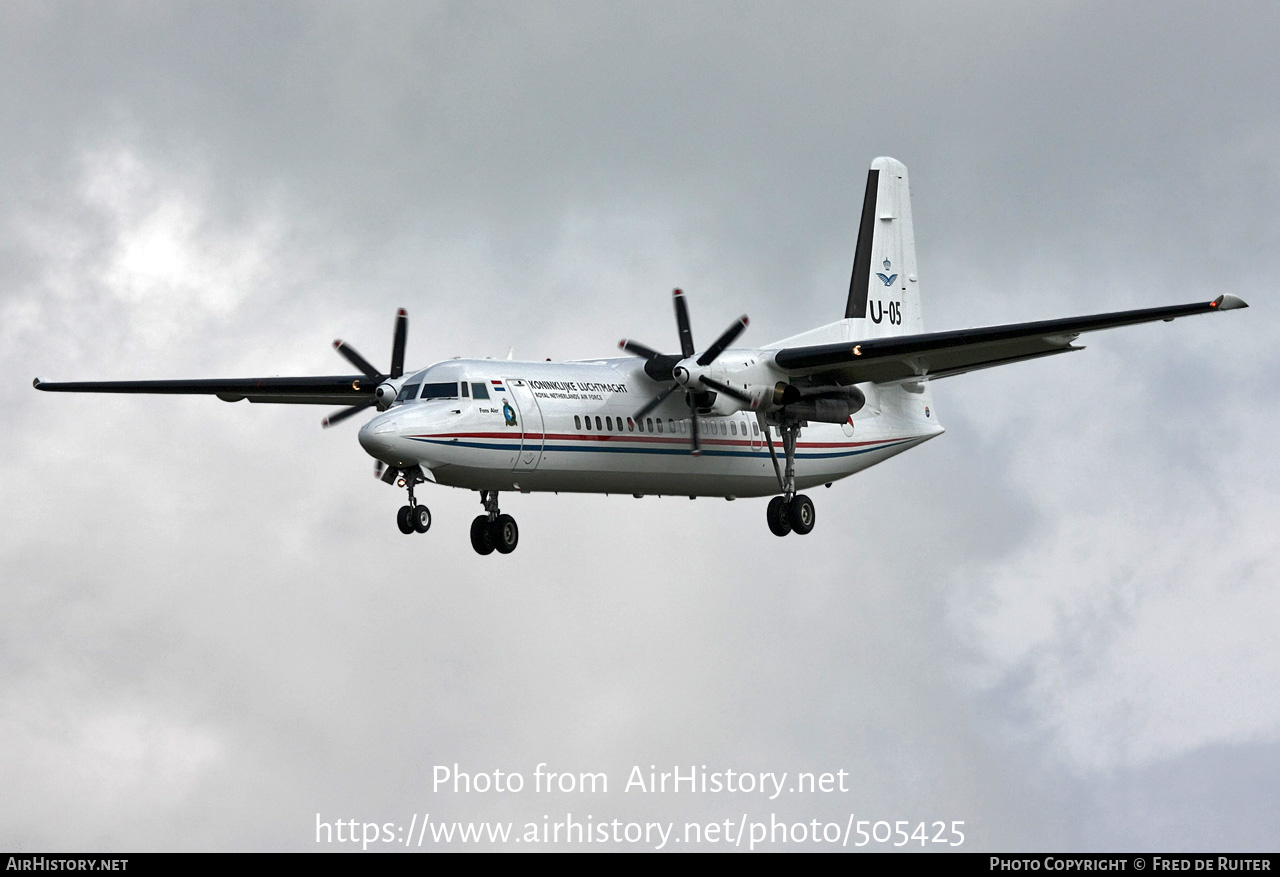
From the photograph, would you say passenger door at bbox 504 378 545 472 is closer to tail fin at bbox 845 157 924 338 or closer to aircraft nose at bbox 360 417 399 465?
aircraft nose at bbox 360 417 399 465

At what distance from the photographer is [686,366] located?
3033 cm

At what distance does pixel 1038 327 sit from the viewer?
28125 mm

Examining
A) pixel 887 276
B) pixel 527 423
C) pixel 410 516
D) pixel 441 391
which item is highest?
pixel 887 276

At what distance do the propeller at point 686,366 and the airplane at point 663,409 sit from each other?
27 millimetres

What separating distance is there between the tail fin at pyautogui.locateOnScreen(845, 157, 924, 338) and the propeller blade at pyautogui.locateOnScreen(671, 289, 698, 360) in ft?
22.6

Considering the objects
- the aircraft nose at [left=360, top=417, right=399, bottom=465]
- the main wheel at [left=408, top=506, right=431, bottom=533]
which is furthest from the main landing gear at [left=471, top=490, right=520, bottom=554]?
the aircraft nose at [left=360, top=417, right=399, bottom=465]

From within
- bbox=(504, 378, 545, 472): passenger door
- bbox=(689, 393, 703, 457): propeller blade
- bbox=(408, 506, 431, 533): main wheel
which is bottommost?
bbox=(408, 506, 431, 533): main wheel

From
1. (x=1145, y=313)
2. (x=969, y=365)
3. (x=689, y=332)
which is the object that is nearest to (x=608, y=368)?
(x=689, y=332)

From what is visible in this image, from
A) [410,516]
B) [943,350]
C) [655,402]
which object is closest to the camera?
[410,516]

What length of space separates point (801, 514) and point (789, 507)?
0.91 feet

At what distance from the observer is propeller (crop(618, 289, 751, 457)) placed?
30266 millimetres

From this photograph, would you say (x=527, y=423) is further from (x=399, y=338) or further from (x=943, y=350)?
(x=943, y=350)

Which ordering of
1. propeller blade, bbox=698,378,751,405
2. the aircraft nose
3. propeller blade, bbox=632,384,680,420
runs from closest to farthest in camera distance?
the aircraft nose, propeller blade, bbox=698,378,751,405, propeller blade, bbox=632,384,680,420

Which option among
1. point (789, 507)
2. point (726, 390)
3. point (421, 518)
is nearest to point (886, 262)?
point (789, 507)
